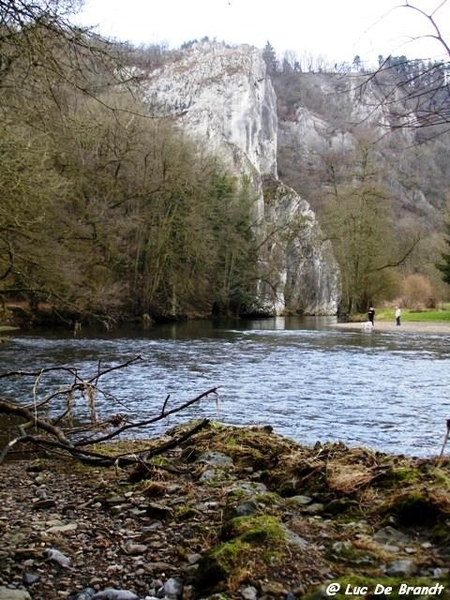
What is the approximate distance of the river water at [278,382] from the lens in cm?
1052

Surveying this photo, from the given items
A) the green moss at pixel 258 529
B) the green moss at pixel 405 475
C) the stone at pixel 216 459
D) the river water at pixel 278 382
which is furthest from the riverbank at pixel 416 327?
the green moss at pixel 258 529

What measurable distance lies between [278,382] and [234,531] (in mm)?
12339

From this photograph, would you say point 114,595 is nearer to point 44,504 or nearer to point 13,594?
point 13,594

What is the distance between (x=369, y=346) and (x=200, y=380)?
14.0m

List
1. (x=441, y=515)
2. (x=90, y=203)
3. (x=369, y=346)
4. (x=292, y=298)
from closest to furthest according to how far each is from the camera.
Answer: (x=441, y=515)
(x=369, y=346)
(x=90, y=203)
(x=292, y=298)

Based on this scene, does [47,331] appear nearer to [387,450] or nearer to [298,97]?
[387,450]

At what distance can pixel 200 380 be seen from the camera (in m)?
16.0

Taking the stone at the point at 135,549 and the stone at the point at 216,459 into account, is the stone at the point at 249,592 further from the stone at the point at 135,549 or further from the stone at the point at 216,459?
the stone at the point at 216,459

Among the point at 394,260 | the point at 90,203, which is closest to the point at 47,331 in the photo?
the point at 90,203

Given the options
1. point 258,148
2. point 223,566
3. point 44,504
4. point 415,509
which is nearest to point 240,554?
point 223,566

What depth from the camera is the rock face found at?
6600 centimetres

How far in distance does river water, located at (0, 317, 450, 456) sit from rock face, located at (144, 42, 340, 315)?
3690 cm

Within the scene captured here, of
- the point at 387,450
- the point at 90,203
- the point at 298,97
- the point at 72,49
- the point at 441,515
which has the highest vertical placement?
the point at 298,97

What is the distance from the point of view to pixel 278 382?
16109mm
